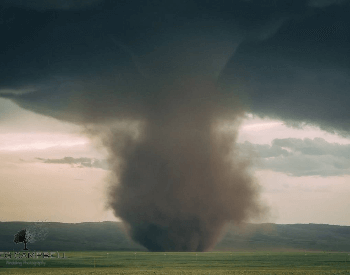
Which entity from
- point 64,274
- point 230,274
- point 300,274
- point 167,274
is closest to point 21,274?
point 64,274

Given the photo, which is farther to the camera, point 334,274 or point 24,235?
point 24,235

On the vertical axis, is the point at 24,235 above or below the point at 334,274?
above

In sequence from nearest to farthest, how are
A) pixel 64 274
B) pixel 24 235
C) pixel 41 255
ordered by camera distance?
pixel 64 274
pixel 41 255
pixel 24 235

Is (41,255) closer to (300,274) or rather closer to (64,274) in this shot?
(64,274)

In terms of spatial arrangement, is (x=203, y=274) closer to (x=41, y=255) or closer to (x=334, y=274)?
(x=334, y=274)

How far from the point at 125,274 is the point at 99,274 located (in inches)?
162

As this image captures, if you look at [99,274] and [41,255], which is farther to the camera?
[41,255]

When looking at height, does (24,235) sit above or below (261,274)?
above

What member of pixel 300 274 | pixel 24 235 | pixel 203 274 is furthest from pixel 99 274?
pixel 24 235

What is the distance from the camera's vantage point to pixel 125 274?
7125 centimetres

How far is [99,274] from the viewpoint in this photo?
69.6 meters

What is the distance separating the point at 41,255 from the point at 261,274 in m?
71.4

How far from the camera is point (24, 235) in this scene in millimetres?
164125

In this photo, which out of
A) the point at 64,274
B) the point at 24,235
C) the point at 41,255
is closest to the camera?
the point at 64,274
